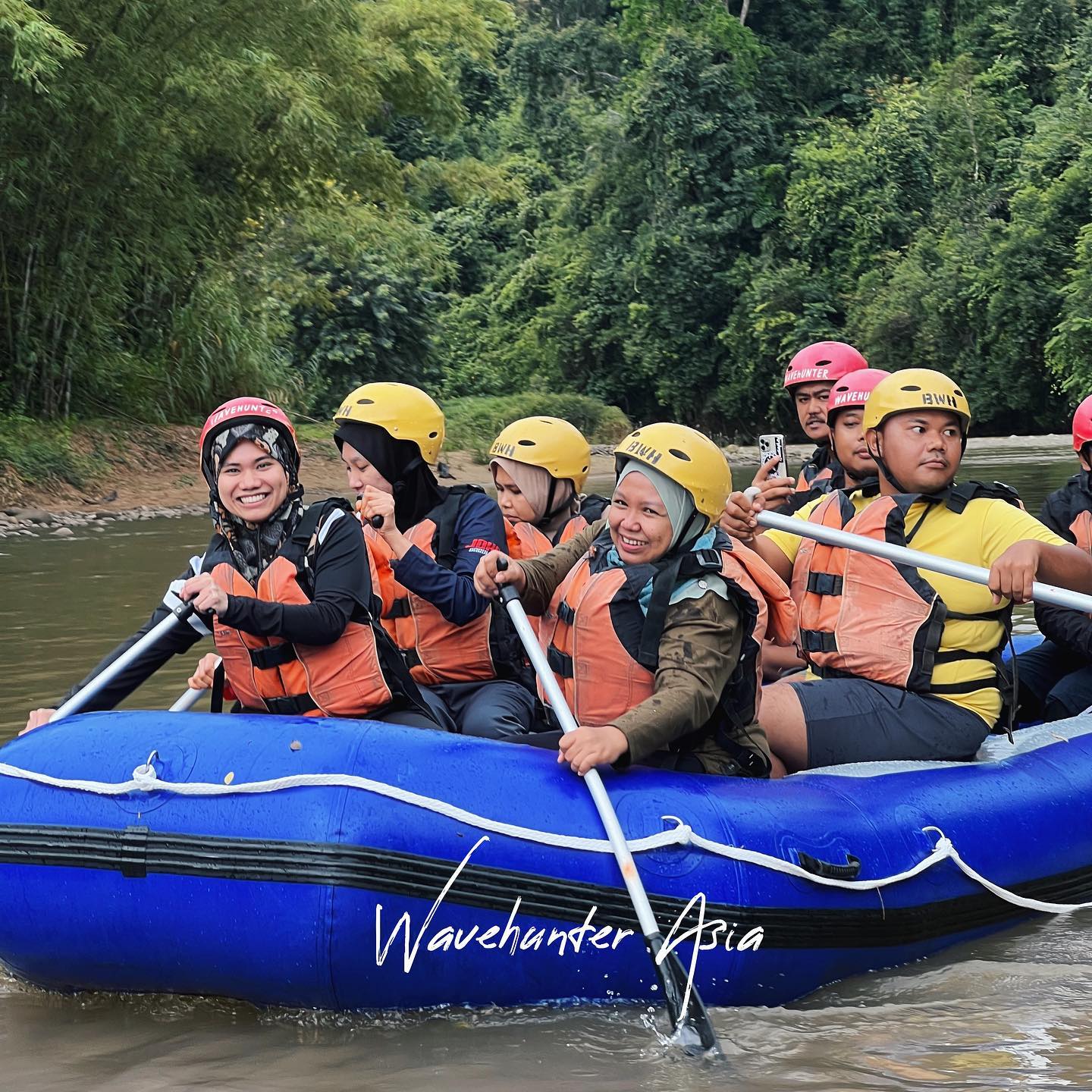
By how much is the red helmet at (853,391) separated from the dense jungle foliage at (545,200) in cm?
Result: 896

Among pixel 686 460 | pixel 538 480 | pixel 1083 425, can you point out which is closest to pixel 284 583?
pixel 686 460

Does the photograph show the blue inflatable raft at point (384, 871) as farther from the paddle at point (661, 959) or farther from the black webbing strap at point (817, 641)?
the black webbing strap at point (817, 641)

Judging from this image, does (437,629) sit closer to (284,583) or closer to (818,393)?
(284,583)

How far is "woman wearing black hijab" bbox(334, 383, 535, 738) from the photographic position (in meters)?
4.29

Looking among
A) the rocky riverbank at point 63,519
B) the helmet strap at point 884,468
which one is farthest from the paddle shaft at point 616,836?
the rocky riverbank at point 63,519

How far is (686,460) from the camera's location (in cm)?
342

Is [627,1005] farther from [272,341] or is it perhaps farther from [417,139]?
[417,139]

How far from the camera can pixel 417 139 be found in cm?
3688

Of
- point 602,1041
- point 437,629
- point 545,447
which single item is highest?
point 545,447

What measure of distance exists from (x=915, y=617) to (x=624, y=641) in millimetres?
861

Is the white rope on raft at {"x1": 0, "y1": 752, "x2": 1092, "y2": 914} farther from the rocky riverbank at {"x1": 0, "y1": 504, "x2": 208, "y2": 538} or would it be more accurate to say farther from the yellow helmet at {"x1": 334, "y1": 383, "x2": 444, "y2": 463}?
the rocky riverbank at {"x1": 0, "y1": 504, "x2": 208, "y2": 538}

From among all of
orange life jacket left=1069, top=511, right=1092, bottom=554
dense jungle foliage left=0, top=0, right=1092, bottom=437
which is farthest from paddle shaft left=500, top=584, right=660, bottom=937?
dense jungle foliage left=0, top=0, right=1092, bottom=437

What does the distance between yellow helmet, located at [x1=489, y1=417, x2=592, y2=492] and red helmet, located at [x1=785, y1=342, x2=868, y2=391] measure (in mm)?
1011

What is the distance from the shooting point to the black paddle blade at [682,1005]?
3.09 m
